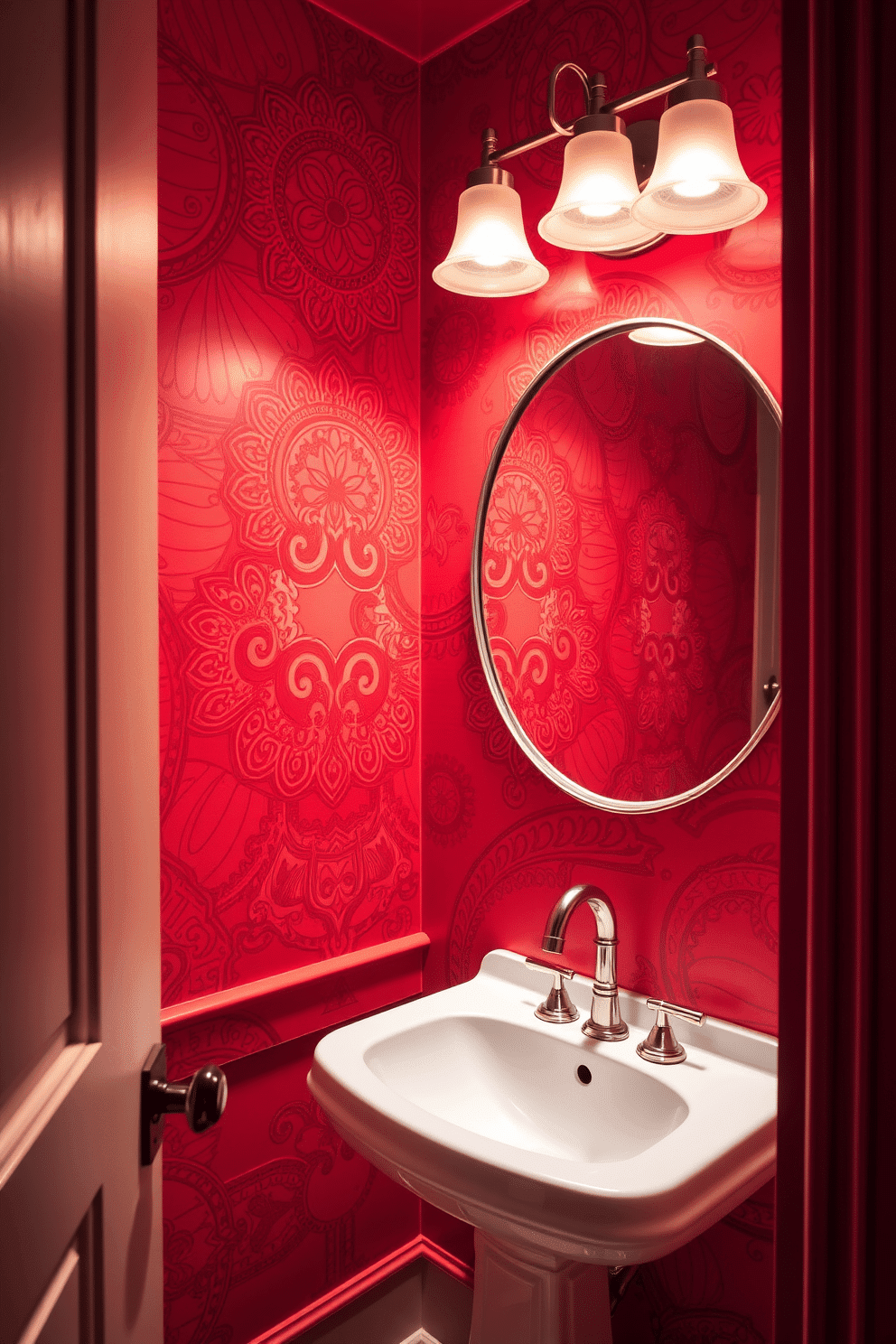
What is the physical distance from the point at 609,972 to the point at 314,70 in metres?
1.45

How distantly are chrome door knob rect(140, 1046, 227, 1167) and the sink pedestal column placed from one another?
1.93 ft

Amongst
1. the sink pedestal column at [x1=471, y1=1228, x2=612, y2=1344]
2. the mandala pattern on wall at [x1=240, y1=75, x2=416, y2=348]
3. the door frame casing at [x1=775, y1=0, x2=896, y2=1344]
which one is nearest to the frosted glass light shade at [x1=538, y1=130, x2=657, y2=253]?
the mandala pattern on wall at [x1=240, y1=75, x2=416, y2=348]

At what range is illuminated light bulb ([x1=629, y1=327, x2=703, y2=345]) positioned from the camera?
1.21 metres

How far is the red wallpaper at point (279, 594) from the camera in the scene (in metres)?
1.28

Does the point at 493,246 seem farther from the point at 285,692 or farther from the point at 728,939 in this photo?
the point at 728,939

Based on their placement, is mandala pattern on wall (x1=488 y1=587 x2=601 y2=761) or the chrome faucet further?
mandala pattern on wall (x1=488 y1=587 x2=601 y2=761)

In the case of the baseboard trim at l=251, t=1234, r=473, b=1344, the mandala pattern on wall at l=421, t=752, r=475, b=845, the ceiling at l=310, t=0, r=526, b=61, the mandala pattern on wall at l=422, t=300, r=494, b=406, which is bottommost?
the baseboard trim at l=251, t=1234, r=473, b=1344

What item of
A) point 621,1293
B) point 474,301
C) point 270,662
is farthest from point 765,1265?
point 474,301

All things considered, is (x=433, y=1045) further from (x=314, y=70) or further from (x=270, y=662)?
(x=314, y=70)

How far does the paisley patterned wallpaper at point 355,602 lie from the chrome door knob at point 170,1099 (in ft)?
1.98

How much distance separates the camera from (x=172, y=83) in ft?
4.08

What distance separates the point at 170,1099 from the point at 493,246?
3.72 feet

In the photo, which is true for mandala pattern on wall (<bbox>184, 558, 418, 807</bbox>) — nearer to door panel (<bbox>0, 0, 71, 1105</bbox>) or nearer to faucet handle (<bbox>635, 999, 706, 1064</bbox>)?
faucet handle (<bbox>635, 999, 706, 1064</bbox>)

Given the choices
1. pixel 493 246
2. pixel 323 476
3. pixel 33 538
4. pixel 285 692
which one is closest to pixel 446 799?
pixel 285 692
